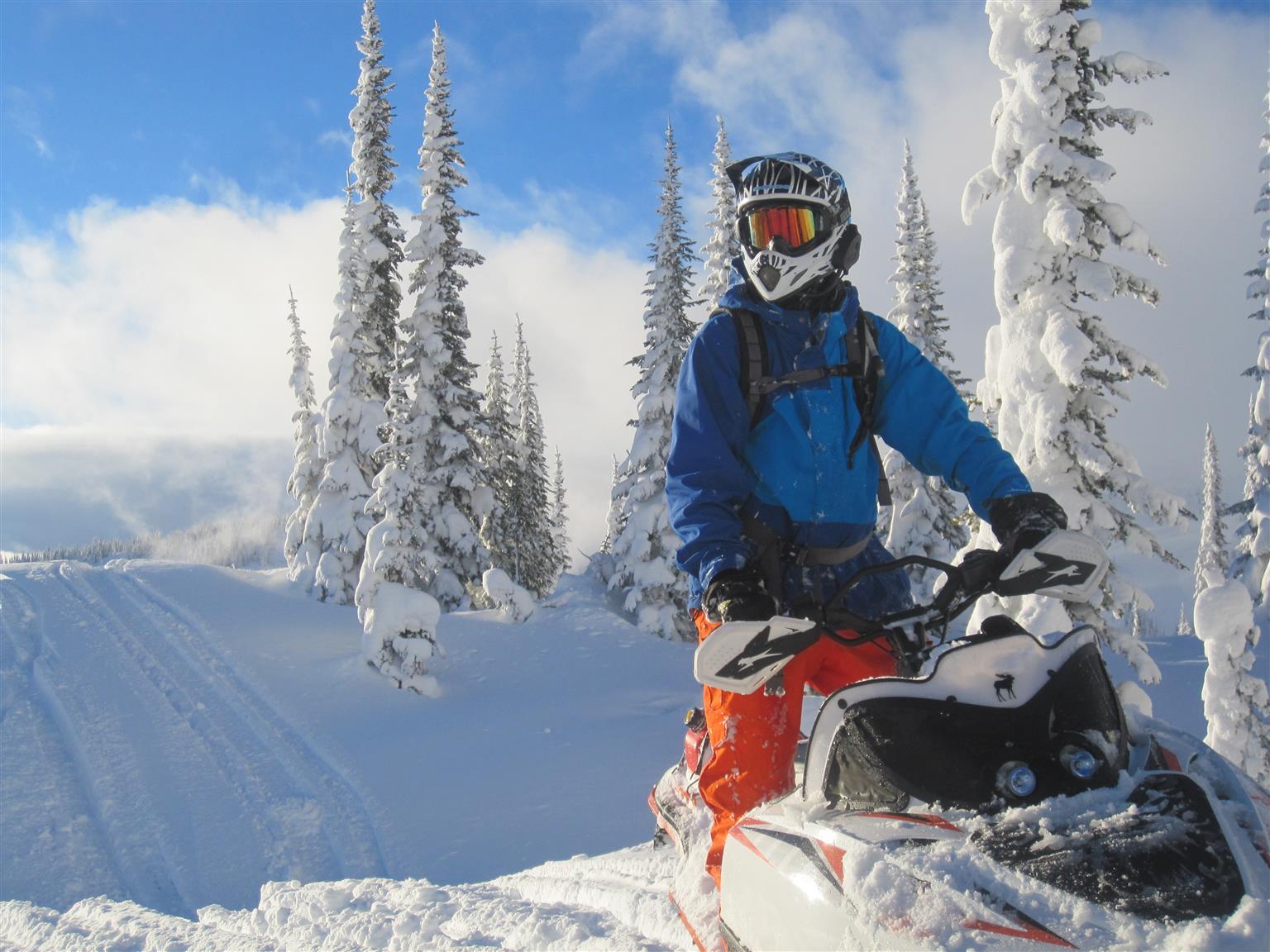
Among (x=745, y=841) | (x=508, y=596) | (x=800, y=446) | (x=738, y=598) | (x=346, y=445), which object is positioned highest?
(x=346, y=445)

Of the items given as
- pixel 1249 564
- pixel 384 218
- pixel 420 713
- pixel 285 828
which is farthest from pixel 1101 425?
pixel 384 218

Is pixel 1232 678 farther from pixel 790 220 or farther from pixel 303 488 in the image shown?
pixel 303 488

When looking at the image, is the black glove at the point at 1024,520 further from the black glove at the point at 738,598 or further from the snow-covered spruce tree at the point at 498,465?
the snow-covered spruce tree at the point at 498,465

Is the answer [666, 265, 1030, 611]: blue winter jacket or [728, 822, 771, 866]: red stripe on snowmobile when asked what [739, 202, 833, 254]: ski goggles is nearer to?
[666, 265, 1030, 611]: blue winter jacket

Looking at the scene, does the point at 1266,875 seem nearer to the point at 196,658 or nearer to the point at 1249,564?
the point at 196,658

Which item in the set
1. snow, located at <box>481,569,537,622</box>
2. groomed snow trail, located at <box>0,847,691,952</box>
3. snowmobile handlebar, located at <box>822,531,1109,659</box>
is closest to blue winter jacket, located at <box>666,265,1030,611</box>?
snowmobile handlebar, located at <box>822,531,1109,659</box>

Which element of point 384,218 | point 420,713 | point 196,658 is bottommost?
point 420,713

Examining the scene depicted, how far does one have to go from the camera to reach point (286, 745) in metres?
12.4

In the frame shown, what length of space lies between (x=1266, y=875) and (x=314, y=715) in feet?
48.4

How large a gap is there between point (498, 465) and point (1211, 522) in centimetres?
3852

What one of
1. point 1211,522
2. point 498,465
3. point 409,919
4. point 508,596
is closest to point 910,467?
point 508,596

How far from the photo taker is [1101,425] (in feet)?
34.4

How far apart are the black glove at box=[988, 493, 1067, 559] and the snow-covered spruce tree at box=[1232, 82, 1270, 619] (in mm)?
22880

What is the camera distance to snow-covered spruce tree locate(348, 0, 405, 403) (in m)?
24.2
